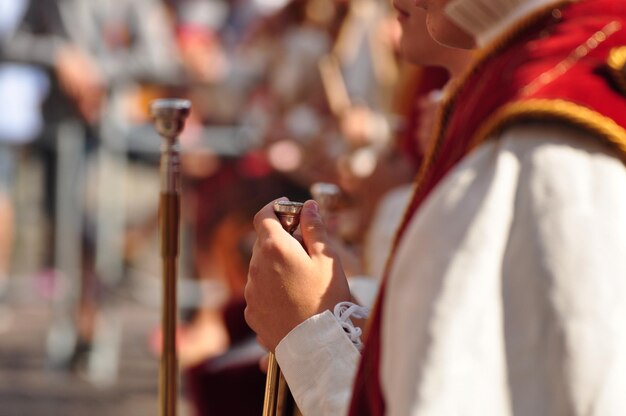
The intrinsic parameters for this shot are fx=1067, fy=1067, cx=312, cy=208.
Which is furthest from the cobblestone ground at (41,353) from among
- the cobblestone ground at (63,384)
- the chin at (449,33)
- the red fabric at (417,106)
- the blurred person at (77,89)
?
the chin at (449,33)

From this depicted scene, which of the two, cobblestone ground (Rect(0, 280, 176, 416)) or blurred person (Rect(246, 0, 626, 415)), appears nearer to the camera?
blurred person (Rect(246, 0, 626, 415))

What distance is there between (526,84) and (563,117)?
0.04 meters

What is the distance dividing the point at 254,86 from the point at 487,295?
16.5 feet

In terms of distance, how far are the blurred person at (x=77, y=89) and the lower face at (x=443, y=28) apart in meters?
4.22

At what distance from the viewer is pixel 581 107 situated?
786 millimetres

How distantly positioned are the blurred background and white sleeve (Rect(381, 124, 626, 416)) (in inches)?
36.3

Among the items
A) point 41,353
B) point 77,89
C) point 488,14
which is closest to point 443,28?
point 488,14

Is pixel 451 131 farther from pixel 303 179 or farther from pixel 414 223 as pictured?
pixel 303 179

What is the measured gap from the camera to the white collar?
864 millimetres

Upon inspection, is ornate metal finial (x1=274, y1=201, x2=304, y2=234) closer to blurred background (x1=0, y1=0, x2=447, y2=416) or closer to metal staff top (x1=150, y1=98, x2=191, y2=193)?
metal staff top (x1=150, y1=98, x2=191, y2=193)

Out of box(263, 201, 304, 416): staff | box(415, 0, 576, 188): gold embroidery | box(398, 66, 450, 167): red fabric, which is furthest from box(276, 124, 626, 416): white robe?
box(398, 66, 450, 167): red fabric

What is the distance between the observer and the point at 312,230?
3.55 ft

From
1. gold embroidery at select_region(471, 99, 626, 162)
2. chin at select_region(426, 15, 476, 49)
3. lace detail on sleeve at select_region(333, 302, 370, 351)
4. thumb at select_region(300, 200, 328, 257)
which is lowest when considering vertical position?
lace detail on sleeve at select_region(333, 302, 370, 351)

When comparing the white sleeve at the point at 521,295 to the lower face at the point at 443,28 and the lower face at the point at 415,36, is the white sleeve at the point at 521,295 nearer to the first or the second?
the lower face at the point at 443,28
